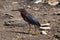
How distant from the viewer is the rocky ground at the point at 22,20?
7.27 meters

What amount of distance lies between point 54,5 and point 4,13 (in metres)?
2.13

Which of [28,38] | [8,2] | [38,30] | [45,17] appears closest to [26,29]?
[38,30]

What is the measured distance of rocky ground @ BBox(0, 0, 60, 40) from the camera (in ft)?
23.9

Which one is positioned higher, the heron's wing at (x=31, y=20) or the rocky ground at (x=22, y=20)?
the heron's wing at (x=31, y=20)

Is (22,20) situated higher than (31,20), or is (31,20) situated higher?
(31,20)

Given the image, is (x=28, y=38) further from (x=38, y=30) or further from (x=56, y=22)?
(x=56, y=22)

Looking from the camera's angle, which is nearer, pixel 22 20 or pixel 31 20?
pixel 31 20

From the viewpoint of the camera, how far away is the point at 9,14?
31.2 feet

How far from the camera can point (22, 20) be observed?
29.3ft

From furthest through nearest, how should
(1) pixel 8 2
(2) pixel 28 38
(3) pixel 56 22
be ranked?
(1) pixel 8 2 → (3) pixel 56 22 → (2) pixel 28 38

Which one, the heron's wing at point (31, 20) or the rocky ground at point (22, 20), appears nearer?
the rocky ground at point (22, 20)

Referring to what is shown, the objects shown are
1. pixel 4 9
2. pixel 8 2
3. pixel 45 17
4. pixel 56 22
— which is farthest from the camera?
pixel 8 2

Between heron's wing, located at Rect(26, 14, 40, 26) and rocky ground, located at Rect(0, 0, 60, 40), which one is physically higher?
heron's wing, located at Rect(26, 14, 40, 26)

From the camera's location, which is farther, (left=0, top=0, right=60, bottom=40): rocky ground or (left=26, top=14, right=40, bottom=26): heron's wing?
(left=26, top=14, right=40, bottom=26): heron's wing
